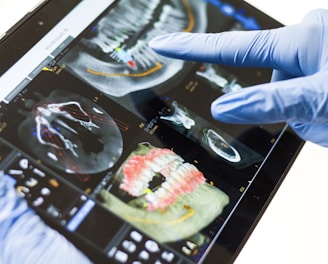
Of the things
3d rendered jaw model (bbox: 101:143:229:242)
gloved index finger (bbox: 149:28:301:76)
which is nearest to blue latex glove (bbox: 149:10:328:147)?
gloved index finger (bbox: 149:28:301:76)

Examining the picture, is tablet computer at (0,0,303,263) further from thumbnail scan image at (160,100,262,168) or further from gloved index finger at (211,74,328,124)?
gloved index finger at (211,74,328,124)

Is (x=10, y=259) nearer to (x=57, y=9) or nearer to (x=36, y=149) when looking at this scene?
(x=36, y=149)

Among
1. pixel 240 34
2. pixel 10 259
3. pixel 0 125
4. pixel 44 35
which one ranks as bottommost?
pixel 10 259

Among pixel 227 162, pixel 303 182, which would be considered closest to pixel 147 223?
pixel 227 162

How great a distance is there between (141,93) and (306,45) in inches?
11.3

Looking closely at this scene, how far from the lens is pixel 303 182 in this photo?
31.4 inches

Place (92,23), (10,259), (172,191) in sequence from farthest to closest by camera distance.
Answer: (92,23)
(172,191)
(10,259)

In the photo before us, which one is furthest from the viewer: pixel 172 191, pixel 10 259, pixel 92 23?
pixel 92 23

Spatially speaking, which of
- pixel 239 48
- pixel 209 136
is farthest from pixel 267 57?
pixel 209 136

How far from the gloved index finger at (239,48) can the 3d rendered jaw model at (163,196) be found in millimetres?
172

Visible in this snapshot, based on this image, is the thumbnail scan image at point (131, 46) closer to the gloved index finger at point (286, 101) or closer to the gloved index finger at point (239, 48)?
the gloved index finger at point (239, 48)

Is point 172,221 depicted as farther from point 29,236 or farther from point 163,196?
point 29,236

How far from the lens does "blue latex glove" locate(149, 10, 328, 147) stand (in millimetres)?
653

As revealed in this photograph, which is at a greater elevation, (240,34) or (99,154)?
(240,34)
